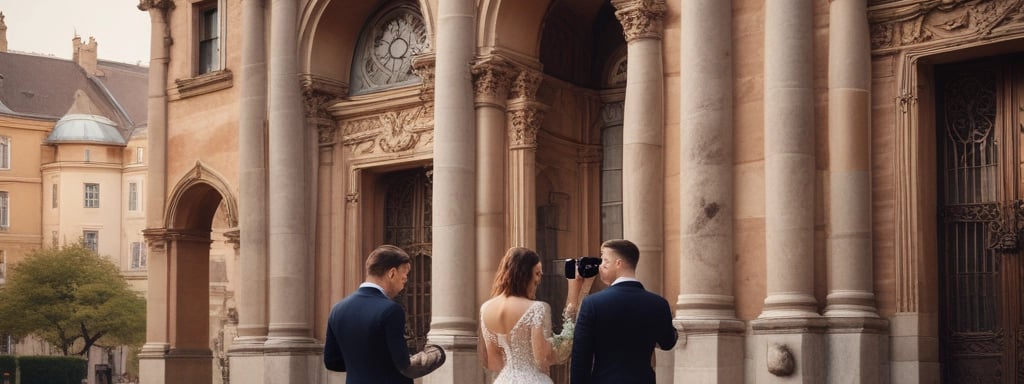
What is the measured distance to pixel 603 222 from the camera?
2469 centimetres

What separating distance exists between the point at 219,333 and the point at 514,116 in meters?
32.2

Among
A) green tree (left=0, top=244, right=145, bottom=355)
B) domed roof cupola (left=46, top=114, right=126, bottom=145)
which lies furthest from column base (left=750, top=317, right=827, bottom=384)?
domed roof cupola (left=46, top=114, right=126, bottom=145)

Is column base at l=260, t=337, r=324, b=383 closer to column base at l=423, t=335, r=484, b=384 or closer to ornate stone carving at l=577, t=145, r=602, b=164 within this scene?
column base at l=423, t=335, r=484, b=384

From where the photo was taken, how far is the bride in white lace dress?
385 inches

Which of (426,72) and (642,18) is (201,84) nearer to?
(426,72)

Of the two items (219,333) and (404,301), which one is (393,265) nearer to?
(404,301)

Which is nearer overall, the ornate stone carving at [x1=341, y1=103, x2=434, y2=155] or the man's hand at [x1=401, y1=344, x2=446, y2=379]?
the man's hand at [x1=401, y1=344, x2=446, y2=379]

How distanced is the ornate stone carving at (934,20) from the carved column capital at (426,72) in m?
7.51

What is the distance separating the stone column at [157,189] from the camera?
93.0 ft

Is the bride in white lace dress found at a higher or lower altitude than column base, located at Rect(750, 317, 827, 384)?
higher

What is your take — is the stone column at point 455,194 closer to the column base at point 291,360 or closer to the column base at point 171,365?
the column base at point 291,360

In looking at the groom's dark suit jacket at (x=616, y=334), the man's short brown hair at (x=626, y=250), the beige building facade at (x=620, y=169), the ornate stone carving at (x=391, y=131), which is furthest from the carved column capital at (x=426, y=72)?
the groom's dark suit jacket at (x=616, y=334)

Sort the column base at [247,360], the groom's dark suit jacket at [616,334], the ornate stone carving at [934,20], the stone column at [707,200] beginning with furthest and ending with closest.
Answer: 1. the column base at [247,360]
2. the stone column at [707,200]
3. the ornate stone carving at [934,20]
4. the groom's dark suit jacket at [616,334]

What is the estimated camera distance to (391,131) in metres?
24.5
